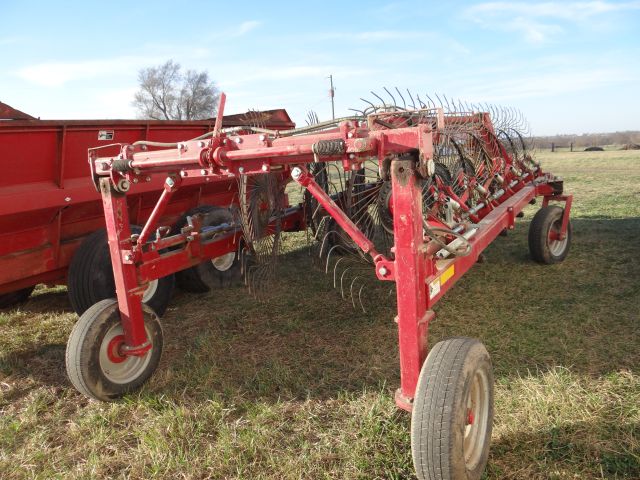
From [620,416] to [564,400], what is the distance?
270mm

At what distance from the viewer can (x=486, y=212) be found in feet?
15.5

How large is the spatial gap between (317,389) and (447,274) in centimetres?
113

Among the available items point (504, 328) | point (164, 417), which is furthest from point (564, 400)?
point (164, 417)

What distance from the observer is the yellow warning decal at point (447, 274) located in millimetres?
2559

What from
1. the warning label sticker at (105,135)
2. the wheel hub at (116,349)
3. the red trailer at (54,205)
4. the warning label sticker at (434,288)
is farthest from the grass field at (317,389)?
the warning label sticker at (105,135)

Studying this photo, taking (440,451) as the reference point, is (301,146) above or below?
above

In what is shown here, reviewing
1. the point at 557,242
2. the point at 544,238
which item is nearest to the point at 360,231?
the point at 544,238

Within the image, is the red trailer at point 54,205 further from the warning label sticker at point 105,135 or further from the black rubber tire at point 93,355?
the black rubber tire at point 93,355

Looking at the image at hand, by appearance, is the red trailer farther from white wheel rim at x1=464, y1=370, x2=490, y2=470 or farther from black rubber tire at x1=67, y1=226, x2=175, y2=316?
white wheel rim at x1=464, y1=370, x2=490, y2=470

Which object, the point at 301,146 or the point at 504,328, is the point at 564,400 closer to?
the point at 504,328

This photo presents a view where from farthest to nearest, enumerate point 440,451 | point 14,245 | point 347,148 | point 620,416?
point 14,245
point 620,416
point 347,148
point 440,451

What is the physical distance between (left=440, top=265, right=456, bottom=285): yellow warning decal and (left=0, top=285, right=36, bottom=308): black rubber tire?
429 centimetres

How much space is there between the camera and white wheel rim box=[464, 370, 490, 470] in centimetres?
225

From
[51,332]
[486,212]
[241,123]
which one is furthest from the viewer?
[241,123]
